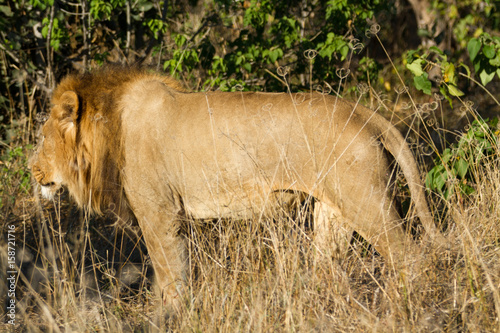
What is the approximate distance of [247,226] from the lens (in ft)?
10.1

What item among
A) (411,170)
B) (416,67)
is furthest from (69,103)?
(416,67)

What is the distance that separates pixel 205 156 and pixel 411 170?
1111mm

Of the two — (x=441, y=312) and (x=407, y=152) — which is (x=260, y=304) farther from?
(x=407, y=152)

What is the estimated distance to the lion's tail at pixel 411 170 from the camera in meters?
2.93

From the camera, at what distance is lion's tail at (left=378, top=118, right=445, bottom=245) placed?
2928mm

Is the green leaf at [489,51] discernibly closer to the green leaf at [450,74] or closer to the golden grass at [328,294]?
the green leaf at [450,74]

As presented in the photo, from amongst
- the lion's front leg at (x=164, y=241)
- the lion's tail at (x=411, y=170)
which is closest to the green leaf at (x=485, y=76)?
the lion's tail at (x=411, y=170)

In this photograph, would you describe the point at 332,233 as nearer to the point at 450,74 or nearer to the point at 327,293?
the point at 327,293

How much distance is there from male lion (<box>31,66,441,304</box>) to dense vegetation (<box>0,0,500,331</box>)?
0.17 metres

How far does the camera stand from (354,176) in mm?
2797

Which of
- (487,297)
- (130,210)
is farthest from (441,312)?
(130,210)

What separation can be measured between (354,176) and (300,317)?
0.76 m

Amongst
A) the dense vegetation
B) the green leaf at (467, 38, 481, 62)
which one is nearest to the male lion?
the dense vegetation

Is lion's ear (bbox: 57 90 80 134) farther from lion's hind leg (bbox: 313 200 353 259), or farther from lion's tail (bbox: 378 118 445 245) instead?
lion's tail (bbox: 378 118 445 245)
